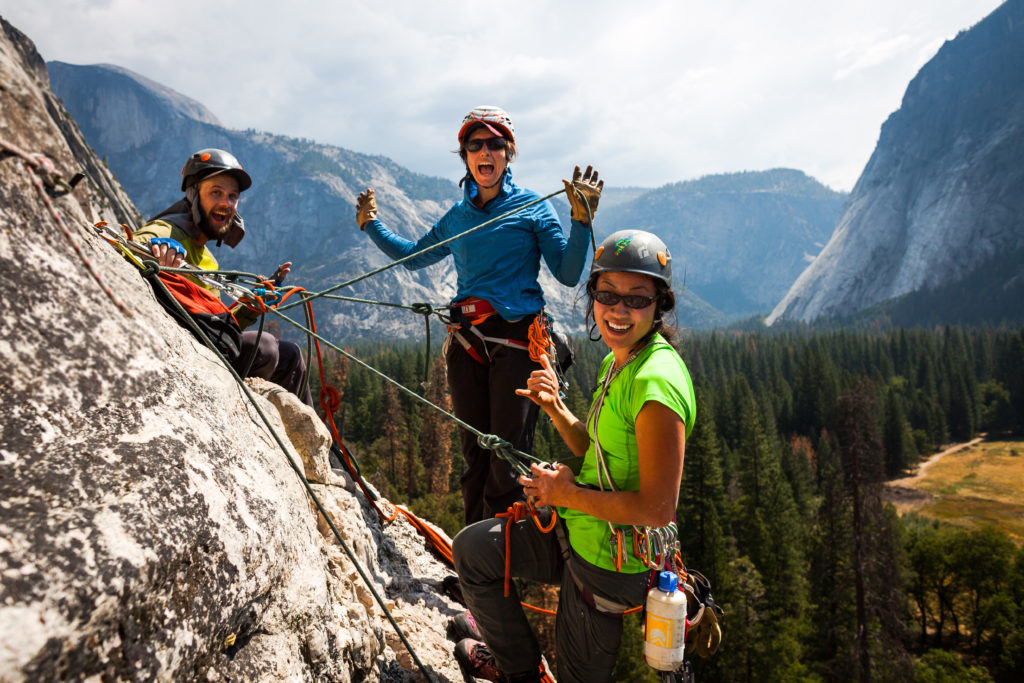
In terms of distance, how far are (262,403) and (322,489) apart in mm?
1020

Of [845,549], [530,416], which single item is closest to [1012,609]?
[845,549]

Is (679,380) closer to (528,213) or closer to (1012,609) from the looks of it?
(528,213)

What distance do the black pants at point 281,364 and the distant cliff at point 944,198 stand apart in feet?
519

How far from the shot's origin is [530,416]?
4012mm

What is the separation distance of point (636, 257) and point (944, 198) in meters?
185

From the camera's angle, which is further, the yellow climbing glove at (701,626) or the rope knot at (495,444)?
the rope knot at (495,444)

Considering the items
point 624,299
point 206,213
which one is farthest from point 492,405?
point 206,213

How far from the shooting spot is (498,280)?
400cm

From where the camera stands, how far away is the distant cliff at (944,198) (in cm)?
13400

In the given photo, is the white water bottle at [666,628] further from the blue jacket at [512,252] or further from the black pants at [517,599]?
the blue jacket at [512,252]

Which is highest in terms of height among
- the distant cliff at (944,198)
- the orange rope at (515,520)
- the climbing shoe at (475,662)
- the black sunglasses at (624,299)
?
the distant cliff at (944,198)

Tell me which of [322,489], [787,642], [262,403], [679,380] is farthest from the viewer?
[787,642]

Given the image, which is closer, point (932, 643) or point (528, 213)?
point (528, 213)

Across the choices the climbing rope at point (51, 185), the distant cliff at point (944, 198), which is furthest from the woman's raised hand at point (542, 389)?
the distant cliff at point (944, 198)
